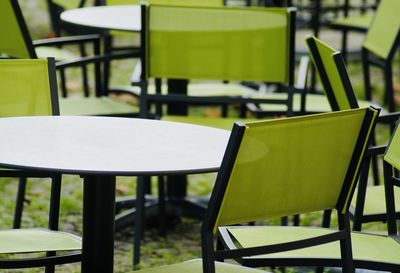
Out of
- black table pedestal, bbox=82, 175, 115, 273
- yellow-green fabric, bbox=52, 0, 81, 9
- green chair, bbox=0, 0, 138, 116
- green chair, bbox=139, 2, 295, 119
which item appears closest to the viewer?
black table pedestal, bbox=82, 175, 115, 273

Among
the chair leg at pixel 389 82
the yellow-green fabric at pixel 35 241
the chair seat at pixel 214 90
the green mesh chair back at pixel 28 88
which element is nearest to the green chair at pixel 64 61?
the chair seat at pixel 214 90

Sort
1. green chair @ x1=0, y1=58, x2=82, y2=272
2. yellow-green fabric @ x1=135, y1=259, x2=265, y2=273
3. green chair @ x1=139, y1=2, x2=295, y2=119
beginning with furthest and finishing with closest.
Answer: green chair @ x1=139, y1=2, x2=295, y2=119 < green chair @ x1=0, y1=58, x2=82, y2=272 < yellow-green fabric @ x1=135, y1=259, x2=265, y2=273

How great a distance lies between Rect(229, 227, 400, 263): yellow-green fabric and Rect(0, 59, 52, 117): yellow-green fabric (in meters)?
0.85

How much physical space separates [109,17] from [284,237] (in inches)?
96.3

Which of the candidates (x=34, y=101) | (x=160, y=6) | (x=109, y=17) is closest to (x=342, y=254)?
(x=34, y=101)

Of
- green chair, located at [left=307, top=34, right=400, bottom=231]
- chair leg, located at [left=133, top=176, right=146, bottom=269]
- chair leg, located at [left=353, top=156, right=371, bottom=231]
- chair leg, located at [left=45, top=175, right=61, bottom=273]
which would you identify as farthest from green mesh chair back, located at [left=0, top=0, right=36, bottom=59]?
chair leg, located at [left=353, top=156, right=371, bottom=231]

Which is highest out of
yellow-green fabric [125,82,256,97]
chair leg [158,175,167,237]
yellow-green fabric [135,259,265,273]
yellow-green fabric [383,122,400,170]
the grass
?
yellow-green fabric [383,122,400,170]

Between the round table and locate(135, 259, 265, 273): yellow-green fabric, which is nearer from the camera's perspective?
the round table

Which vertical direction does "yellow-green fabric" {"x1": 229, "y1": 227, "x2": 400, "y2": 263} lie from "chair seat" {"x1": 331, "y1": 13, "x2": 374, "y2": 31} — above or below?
above

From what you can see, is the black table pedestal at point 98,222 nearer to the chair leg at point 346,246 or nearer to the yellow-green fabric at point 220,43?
the chair leg at point 346,246

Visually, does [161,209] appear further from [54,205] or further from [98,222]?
[98,222]

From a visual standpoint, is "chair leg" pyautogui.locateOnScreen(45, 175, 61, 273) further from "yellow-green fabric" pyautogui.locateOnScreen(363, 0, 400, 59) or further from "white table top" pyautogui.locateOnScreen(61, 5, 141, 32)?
"yellow-green fabric" pyautogui.locateOnScreen(363, 0, 400, 59)

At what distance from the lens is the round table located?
252 centimetres

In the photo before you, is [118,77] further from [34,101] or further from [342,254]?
[342,254]
